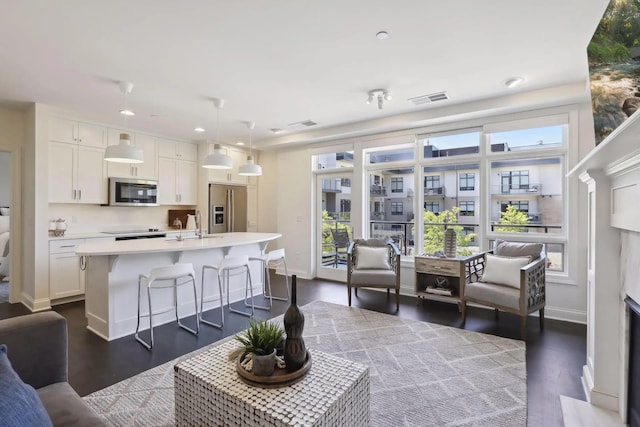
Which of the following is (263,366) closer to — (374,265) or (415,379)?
(415,379)

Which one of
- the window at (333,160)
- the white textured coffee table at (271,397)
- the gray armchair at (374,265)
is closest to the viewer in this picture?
the white textured coffee table at (271,397)

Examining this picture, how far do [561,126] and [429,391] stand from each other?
138 inches

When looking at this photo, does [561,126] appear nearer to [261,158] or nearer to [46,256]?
[261,158]

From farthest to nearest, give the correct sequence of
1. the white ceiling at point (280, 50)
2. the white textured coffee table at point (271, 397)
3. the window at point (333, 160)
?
the window at point (333, 160) → the white ceiling at point (280, 50) → the white textured coffee table at point (271, 397)

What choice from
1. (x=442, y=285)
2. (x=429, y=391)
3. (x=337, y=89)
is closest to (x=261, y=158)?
(x=337, y=89)

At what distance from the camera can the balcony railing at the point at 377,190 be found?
5.28 m

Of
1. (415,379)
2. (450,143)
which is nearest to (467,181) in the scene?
(450,143)

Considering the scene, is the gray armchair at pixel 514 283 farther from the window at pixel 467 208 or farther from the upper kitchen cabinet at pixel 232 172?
the upper kitchen cabinet at pixel 232 172

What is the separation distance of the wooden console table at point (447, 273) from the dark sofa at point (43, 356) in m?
3.57

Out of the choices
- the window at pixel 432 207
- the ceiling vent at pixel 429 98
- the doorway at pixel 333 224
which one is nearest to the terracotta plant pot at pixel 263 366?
the ceiling vent at pixel 429 98

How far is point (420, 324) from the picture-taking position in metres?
3.53

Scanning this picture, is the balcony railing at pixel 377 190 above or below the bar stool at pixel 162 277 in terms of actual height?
above

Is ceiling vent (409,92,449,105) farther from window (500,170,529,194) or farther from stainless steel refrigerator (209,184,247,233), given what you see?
stainless steel refrigerator (209,184,247,233)

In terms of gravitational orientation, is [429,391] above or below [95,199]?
below
